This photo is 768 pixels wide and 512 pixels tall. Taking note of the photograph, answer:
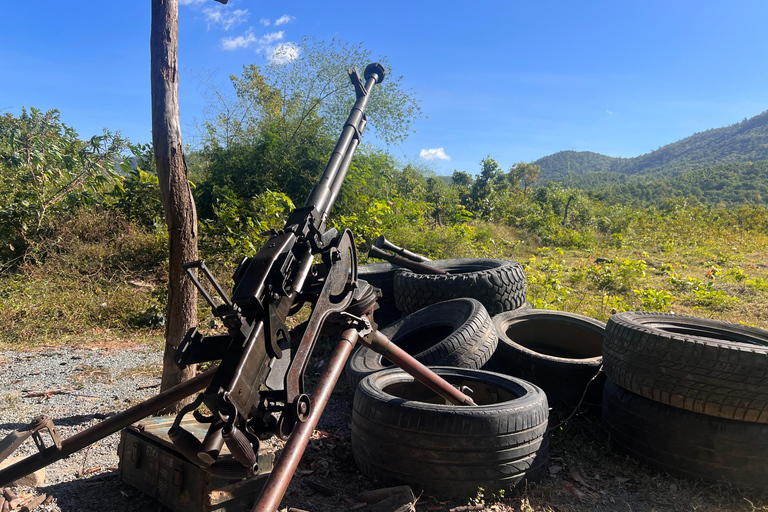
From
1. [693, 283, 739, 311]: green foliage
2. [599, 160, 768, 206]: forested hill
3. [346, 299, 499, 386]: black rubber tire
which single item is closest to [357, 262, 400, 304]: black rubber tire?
[346, 299, 499, 386]: black rubber tire

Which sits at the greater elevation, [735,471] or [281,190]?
[281,190]

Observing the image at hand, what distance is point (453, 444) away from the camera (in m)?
2.63

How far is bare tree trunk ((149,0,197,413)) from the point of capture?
11.7 ft

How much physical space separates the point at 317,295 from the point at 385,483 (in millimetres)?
1334

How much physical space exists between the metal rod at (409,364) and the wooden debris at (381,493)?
0.55m

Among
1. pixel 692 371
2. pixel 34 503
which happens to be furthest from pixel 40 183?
pixel 692 371

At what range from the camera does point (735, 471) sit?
288 centimetres

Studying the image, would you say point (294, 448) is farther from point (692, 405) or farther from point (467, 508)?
point (692, 405)

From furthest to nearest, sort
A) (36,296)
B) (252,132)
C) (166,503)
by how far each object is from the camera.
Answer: (252,132) → (36,296) → (166,503)

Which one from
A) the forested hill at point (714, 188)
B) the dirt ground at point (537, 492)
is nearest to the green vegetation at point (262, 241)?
the dirt ground at point (537, 492)

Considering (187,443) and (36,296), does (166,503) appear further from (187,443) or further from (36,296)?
(36,296)

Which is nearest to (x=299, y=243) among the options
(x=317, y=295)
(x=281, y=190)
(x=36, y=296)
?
(x=317, y=295)

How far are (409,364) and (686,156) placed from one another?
126 meters

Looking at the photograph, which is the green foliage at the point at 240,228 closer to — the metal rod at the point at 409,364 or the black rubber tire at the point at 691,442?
the metal rod at the point at 409,364
